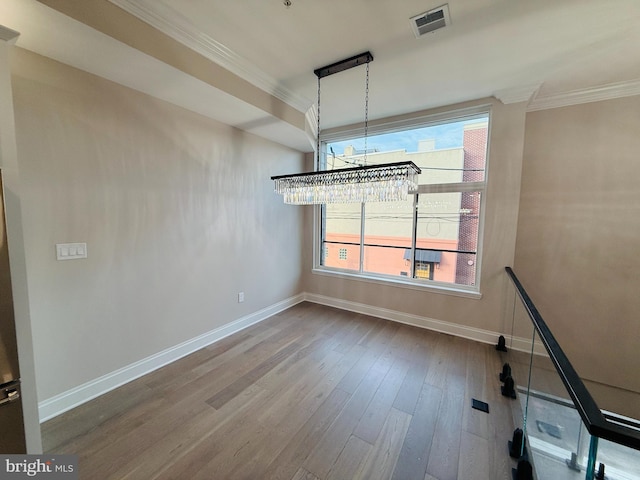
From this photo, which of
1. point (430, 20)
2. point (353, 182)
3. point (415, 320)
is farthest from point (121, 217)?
point (415, 320)

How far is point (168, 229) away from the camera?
8.64ft

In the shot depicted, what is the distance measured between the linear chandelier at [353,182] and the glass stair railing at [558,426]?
1334mm

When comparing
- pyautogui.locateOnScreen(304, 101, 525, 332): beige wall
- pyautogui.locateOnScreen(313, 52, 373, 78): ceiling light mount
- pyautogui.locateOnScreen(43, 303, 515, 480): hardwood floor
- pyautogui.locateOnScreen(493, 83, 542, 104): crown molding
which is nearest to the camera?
pyautogui.locateOnScreen(43, 303, 515, 480): hardwood floor

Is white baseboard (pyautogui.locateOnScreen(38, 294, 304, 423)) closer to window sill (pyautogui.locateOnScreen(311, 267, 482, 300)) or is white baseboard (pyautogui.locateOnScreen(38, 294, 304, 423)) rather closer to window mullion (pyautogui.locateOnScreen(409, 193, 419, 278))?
window sill (pyautogui.locateOnScreen(311, 267, 482, 300))

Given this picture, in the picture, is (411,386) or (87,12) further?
(411,386)

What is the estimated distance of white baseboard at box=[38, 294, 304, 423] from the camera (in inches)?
77.5

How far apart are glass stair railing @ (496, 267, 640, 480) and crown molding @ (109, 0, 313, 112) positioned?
3.10 m

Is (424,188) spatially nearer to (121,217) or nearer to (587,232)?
(587,232)

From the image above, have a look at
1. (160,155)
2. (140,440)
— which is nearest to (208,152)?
(160,155)

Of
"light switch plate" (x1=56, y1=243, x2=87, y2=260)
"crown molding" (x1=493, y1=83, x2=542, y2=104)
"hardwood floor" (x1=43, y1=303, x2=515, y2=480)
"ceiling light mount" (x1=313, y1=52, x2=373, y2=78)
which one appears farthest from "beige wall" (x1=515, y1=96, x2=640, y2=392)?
"light switch plate" (x1=56, y1=243, x2=87, y2=260)

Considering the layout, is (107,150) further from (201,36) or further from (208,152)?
(201,36)

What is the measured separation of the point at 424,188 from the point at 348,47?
211 cm

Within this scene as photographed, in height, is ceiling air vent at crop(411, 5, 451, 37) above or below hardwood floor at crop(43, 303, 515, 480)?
above

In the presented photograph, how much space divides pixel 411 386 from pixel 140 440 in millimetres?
2235
